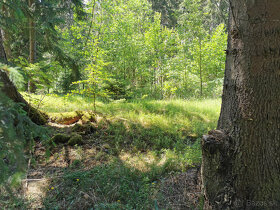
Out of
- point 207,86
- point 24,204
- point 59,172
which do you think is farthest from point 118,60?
point 24,204

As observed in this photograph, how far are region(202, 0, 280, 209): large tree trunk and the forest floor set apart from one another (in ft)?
2.02

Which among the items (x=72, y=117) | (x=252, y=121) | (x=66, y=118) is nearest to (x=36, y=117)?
(x=66, y=118)

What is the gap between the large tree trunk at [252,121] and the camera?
1901 mm

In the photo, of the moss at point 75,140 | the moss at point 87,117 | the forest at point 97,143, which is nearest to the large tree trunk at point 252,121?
the forest at point 97,143

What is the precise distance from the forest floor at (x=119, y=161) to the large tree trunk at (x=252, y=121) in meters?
0.61

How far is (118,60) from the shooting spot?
11703 millimetres

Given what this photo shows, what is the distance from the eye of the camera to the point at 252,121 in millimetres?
1958

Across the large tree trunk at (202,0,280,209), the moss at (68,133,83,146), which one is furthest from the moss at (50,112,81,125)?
the large tree trunk at (202,0,280,209)

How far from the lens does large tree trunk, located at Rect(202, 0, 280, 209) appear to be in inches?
74.9

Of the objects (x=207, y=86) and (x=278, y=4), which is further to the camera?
(x=207, y=86)

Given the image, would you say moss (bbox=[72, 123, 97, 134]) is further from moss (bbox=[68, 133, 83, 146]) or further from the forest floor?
moss (bbox=[68, 133, 83, 146])

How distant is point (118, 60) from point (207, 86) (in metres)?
6.54

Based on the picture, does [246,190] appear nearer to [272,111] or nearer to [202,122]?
[272,111]

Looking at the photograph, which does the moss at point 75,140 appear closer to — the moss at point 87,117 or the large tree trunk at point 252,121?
the moss at point 87,117
